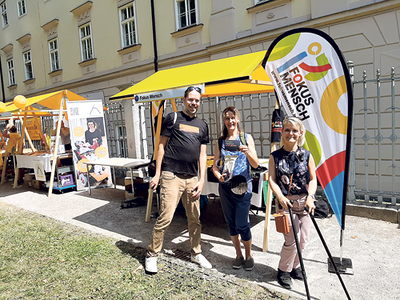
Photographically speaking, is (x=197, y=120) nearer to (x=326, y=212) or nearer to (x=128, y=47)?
(x=326, y=212)

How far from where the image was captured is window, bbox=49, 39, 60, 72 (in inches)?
688

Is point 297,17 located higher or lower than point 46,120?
higher

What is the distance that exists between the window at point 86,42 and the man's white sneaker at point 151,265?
46.0 feet

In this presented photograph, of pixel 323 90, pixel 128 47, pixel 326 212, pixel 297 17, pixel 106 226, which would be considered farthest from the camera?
pixel 128 47

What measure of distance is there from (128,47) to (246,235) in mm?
11742

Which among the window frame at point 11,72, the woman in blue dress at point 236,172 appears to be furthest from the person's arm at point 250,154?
the window frame at point 11,72

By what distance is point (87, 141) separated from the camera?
7.98 m

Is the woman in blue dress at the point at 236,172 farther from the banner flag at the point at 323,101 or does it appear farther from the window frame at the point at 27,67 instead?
the window frame at the point at 27,67

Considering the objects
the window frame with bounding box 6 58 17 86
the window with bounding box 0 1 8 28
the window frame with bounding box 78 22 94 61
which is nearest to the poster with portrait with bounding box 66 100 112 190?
the window frame with bounding box 78 22 94 61

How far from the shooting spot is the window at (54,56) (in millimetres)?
17469

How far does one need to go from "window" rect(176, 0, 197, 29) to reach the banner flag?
882cm

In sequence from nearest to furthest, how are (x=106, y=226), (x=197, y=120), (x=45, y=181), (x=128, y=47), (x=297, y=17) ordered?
(x=197, y=120), (x=106, y=226), (x=45, y=181), (x=297, y=17), (x=128, y=47)

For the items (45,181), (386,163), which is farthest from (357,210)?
(45,181)

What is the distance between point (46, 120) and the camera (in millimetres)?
14352
